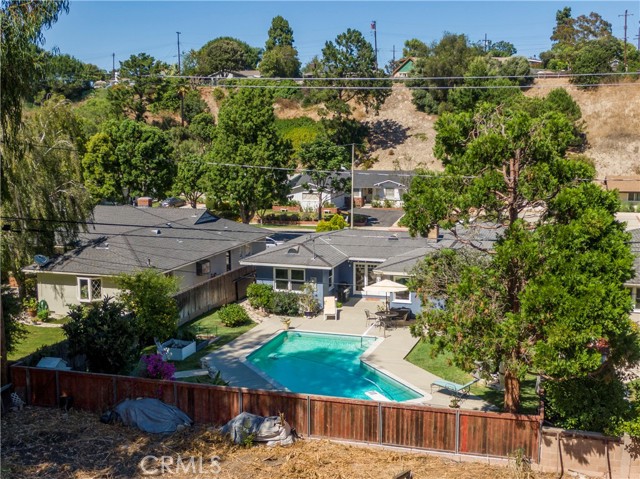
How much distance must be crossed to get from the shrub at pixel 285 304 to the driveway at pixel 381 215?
85.2 ft

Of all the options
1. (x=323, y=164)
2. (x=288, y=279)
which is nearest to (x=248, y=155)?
(x=323, y=164)

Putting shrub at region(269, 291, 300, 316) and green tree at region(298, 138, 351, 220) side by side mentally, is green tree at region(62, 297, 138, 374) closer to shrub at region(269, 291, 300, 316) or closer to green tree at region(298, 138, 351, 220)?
shrub at region(269, 291, 300, 316)

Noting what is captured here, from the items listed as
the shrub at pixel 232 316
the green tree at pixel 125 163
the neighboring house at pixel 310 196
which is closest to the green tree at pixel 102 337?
the shrub at pixel 232 316

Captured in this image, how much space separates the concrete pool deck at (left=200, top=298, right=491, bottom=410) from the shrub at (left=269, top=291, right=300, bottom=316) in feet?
1.47

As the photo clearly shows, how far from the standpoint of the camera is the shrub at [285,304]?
95.2ft

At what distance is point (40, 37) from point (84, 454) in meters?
10.7

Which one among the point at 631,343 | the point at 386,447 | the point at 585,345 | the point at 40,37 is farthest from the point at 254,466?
the point at 40,37

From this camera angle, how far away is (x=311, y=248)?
1219 inches

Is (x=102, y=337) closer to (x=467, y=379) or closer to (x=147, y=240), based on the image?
(x=147, y=240)

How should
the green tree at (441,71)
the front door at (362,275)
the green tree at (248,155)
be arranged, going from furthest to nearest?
the green tree at (441,71) < the green tree at (248,155) < the front door at (362,275)

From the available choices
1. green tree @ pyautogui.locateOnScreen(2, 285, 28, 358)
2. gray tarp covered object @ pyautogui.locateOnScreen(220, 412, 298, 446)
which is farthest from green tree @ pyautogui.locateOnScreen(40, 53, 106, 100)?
gray tarp covered object @ pyautogui.locateOnScreen(220, 412, 298, 446)

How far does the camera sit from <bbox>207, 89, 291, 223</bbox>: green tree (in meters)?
45.7

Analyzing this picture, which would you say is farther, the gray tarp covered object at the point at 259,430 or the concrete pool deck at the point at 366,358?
the concrete pool deck at the point at 366,358
